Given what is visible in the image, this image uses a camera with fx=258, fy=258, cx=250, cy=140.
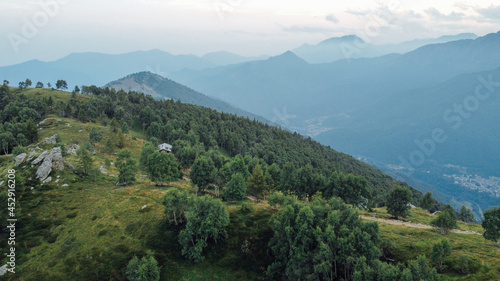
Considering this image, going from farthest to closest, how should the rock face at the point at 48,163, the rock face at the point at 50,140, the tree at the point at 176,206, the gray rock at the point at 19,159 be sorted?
the rock face at the point at 50,140, the gray rock at the point at 19,159, the rock face at the point at 48,163, the tree at the point at 176,206

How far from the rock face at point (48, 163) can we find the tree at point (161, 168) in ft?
87.4

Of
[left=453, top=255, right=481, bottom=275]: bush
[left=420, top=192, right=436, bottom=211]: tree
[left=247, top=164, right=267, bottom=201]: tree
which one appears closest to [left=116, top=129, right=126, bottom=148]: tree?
[left=247, top=164, right=267, bottom=201]: tree

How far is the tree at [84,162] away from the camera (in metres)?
81.3

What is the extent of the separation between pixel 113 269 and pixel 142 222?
12838mm

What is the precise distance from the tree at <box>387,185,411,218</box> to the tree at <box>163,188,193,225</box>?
60.7m

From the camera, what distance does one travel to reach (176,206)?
196 ft

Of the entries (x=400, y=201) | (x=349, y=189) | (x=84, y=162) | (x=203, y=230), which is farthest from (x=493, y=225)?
(x=84, y=162)

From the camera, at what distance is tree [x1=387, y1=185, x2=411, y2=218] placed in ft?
254

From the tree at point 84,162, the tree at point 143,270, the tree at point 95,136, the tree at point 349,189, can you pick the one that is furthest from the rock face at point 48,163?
the tree at point 349,189

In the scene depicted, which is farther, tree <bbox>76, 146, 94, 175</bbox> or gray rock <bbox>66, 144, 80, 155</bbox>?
gray rock <bbox>66, 144, 80, 155</bbox>

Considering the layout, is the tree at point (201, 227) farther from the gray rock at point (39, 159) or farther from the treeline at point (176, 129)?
the gray rock at point (39, 159)

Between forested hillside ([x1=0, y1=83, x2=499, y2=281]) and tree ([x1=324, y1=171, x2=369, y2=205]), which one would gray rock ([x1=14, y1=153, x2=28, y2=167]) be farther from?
tree ([x1=324, y1=171, x2=369, y2=205])

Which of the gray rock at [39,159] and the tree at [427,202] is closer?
the gray rock at [39,159]

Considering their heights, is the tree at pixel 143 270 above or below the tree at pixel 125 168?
below
